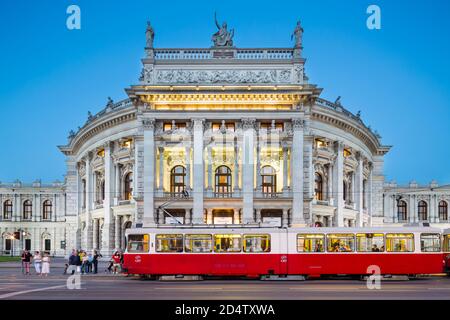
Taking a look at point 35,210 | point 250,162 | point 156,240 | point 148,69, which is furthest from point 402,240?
point 35,210

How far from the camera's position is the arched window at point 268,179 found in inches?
2291

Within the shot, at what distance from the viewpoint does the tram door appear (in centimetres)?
3691

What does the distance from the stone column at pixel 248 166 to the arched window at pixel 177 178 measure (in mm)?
5749

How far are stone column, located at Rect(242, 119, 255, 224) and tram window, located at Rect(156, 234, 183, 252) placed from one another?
60.9 feet

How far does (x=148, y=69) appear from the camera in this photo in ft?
184

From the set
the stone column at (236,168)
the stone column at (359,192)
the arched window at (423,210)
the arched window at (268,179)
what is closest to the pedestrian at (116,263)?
the stone column at (236,168)

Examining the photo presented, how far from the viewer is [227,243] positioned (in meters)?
37.3

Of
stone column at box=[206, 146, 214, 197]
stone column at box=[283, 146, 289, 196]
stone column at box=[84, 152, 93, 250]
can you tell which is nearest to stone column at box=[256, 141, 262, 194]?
stone column at box=[283, 146, 289, 196]

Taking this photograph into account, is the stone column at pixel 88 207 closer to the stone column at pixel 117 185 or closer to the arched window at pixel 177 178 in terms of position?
the stone column at pixel 117 185

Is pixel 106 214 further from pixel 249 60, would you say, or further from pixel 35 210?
pixel 35 210

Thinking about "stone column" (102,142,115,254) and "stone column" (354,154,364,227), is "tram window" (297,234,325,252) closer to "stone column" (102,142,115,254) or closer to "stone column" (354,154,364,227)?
"stone column" (102,142,115,254)

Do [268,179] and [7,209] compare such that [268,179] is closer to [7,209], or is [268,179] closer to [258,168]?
[258,168]
